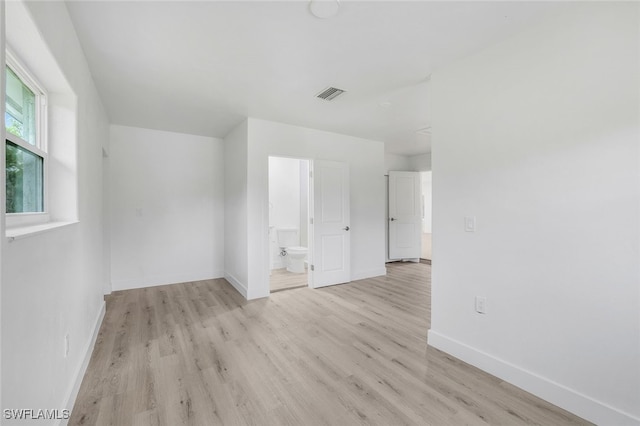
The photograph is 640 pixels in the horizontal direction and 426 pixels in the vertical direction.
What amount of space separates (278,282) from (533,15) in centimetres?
438

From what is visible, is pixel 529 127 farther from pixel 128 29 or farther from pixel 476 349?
pixel 128 29

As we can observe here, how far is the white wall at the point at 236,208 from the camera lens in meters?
3.98

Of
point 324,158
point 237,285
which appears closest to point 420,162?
point 324,158

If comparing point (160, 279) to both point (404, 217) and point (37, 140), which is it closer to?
point (37, 140)

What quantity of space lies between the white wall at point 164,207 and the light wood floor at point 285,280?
0.97 meters

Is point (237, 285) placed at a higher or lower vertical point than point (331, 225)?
lower

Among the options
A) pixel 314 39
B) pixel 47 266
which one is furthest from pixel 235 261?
pixel 314 39

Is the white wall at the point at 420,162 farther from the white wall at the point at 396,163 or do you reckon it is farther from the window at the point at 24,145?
the window at the point at 24,145

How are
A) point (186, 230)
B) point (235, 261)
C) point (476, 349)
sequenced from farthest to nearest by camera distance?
point (186, 230) → point (235, 261) → point (476, 349)

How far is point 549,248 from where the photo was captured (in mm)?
1895

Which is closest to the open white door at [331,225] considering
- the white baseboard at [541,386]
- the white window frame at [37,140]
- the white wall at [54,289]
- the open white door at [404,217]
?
the open white door at [404,217]

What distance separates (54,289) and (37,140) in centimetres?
92

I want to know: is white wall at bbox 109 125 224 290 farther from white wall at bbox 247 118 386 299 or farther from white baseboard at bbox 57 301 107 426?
white baseboard at bbox 57 301 107 426

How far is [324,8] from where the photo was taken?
1.76 meters
